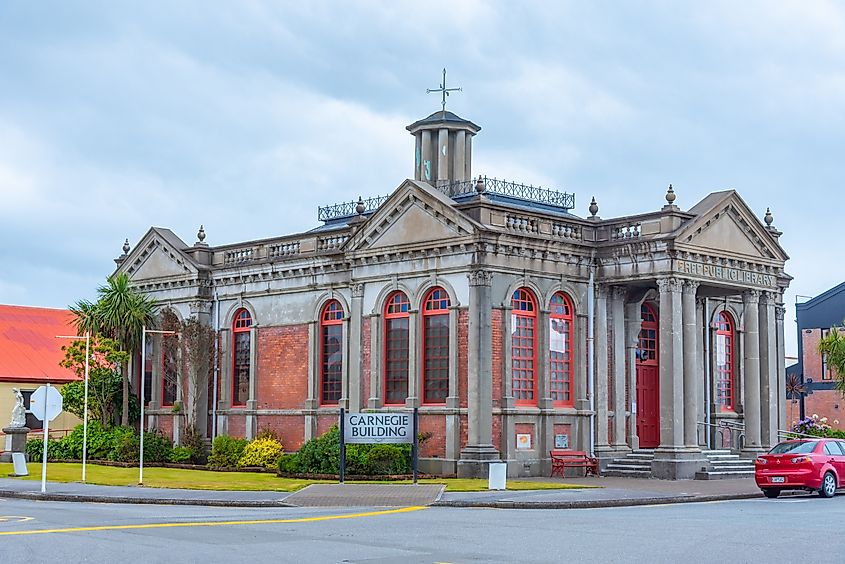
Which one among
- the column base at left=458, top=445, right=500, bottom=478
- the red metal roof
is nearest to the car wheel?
the column base at left=458, top=445, right=500, bottom=478

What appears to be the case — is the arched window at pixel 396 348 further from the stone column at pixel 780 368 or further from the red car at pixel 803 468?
the stone column at pixel 780 368

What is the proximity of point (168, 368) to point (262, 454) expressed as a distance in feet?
18.8

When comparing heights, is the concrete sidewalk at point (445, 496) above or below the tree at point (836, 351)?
below

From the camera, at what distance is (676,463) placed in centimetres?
3014

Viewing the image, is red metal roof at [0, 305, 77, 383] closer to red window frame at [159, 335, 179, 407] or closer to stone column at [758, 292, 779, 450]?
red window frame at [159, 335, 179, 407]

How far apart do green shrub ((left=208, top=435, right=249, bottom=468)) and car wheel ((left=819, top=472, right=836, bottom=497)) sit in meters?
16.6

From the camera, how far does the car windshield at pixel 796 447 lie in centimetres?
2592

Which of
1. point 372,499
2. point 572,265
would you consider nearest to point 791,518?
point 372,499

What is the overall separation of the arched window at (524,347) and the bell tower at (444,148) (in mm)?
7816

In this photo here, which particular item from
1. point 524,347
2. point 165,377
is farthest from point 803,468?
point 165,377

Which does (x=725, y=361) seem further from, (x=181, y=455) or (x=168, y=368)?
(x=168, y=368)

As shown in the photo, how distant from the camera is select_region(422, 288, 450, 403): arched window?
3119 cm

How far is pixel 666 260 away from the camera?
30.8 meters

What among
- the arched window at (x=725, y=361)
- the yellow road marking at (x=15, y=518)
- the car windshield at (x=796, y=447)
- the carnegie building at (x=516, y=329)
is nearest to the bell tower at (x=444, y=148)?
the carnegie building at (x=516, y=329)
